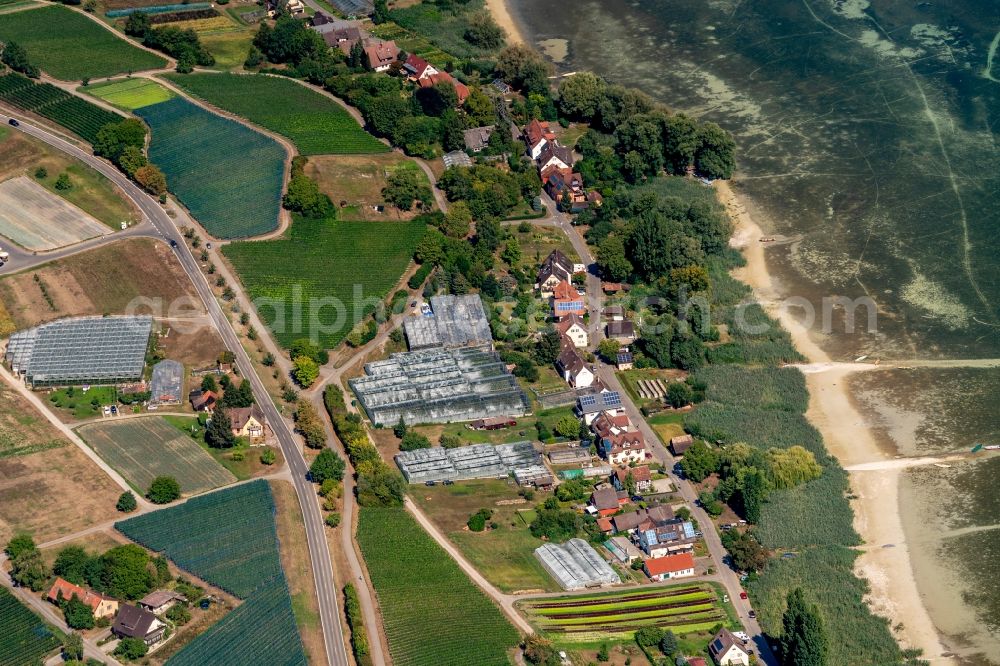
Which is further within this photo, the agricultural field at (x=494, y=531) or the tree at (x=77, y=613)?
the agricultural field at (x=494, y=531)

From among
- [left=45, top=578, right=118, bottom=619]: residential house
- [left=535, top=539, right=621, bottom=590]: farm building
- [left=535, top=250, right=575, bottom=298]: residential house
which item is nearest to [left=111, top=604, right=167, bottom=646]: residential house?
[left=45, top=578, right=118, bottom=619]: residential house

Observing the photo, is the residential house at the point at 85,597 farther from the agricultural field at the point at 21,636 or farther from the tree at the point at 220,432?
the tree at the point at 220,432

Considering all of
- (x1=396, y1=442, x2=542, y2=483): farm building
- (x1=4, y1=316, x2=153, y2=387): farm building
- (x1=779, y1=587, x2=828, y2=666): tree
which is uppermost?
(x1=779, y1=587, x2=828, y2=666): tree

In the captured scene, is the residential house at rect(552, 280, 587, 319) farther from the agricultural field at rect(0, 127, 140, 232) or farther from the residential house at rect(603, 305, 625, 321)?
the agricultural field at rect(0, 127, 140, 232)

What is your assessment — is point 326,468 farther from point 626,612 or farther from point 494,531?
point 626,612

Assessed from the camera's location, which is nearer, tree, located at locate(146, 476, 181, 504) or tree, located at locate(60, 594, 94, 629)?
tree, located at locate(60, 594, 94, 629)

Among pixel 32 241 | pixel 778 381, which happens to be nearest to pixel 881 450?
pixel 778 381

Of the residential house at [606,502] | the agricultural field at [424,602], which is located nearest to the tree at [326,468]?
the agricultural field at [424,602]

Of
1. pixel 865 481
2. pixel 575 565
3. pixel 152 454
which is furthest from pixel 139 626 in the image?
pixel 865 481
